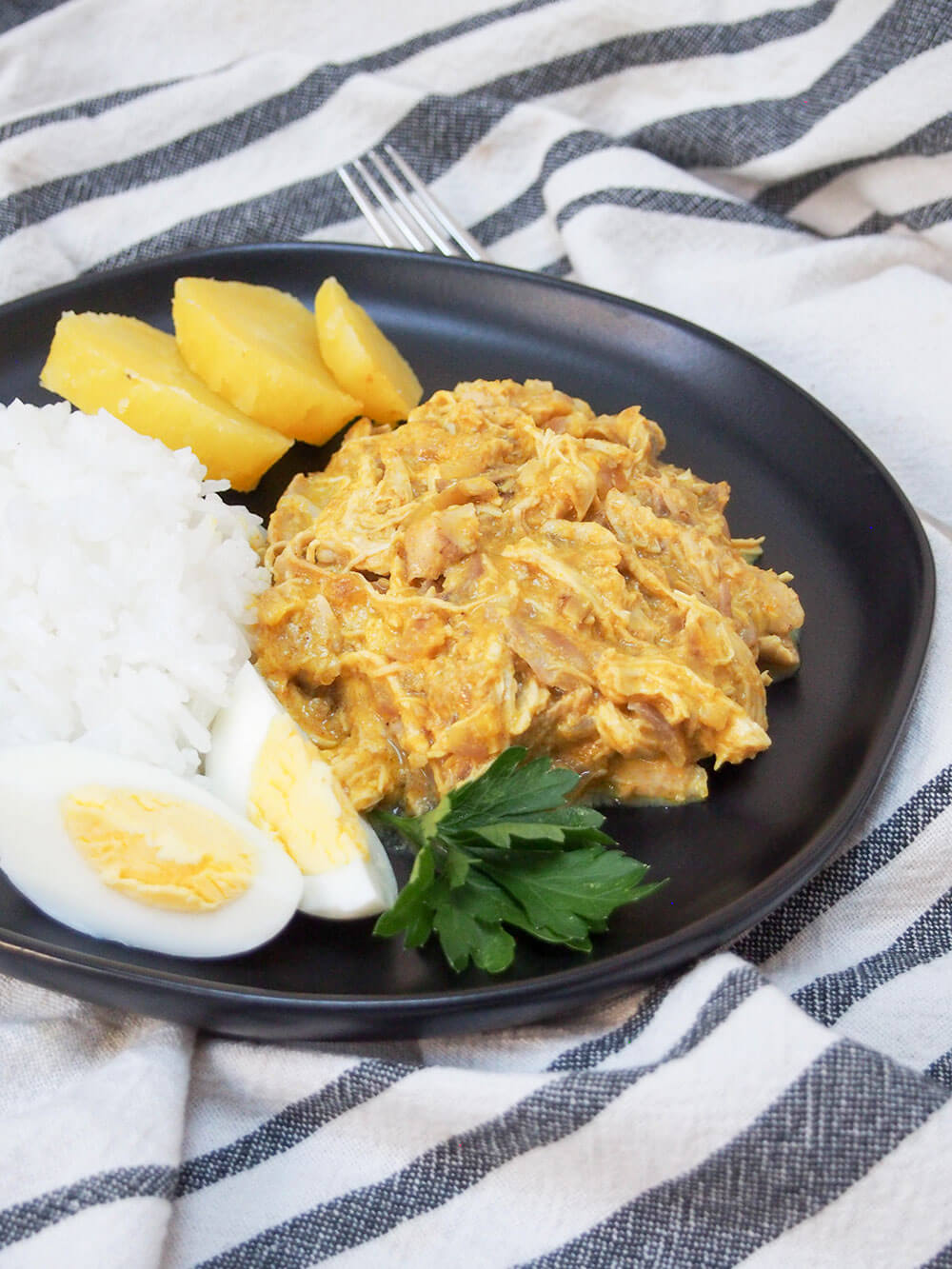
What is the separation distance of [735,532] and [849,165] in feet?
6.09

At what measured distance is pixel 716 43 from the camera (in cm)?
495

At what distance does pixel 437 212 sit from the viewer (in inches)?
191

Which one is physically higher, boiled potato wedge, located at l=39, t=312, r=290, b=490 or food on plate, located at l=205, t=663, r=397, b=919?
boiled potato wedge, located at l=39, t=312, r=290, b=490

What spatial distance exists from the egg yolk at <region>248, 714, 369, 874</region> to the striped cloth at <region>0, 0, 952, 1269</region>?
413 millimetres

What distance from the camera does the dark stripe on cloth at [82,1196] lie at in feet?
7.89

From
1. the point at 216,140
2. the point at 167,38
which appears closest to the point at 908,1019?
the point at 216,140

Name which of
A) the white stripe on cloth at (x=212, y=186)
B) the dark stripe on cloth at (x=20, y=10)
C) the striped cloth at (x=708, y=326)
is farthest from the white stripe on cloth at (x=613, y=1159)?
the dark stripe on cloth at (x=20, y=10)

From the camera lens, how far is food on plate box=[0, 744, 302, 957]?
2688mm

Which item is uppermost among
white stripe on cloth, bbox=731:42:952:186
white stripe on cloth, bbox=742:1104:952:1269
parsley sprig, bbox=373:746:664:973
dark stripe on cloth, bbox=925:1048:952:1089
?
white stripe on cloth, bbox=731:42:952:186

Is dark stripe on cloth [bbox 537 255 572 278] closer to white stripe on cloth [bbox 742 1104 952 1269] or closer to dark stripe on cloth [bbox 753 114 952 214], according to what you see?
dark stripe on cloth [bbox 753 114 952 214]

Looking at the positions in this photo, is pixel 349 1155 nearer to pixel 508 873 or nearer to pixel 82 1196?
pixel 82 1196

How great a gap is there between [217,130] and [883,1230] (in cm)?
434

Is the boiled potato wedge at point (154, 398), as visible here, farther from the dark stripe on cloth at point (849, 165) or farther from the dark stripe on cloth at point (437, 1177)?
the dark stripe on cloth at point (849, 165)

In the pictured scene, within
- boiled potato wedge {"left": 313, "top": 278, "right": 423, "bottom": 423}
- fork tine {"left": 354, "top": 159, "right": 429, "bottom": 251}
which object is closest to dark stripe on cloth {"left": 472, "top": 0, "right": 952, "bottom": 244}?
fork tine {"left": 354, "top": 159, "right": 429, "bottom": 251}
